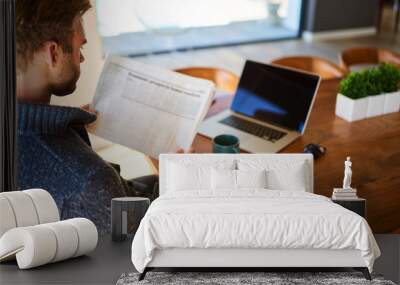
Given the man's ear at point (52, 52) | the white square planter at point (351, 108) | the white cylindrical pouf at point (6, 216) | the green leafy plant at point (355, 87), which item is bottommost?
the white cylindrical pouf at point (6, 216)

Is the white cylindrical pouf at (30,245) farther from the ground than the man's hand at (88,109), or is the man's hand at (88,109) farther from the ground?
the man's hand at (88,109)

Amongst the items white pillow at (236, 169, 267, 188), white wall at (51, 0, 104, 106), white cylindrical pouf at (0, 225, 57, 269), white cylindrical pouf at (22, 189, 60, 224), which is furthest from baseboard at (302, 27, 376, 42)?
white cylindrical pouf at (0, 225, 57, 269)

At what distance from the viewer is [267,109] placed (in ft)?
15.6

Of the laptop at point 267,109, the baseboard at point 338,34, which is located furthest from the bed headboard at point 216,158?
the baseboard at point 338,34

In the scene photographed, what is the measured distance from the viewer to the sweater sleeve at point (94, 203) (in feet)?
14.5

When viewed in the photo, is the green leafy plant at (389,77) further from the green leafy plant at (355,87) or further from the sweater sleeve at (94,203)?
the sweater sleeve at (94,203)

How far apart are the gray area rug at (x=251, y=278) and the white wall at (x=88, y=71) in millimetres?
1349

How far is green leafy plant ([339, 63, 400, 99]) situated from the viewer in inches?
189

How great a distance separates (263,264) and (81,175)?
1291mm

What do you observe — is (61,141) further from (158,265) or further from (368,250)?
(368,250)

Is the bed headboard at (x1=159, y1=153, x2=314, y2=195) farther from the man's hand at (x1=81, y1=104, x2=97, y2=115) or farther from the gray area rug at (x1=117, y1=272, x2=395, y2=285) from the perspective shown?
the man's hand at (x1=81, y1=104, x2=97, y2=115)

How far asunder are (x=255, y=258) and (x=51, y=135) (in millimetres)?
1421

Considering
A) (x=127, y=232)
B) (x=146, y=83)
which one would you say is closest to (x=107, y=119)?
(x=146, y=83)

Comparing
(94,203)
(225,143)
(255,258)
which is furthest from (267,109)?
(255,258)
